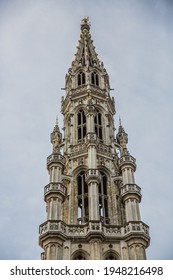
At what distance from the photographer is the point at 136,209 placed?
120 ft

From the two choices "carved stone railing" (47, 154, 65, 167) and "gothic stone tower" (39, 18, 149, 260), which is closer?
"gothic stone tower" (39, 18, 149, 260)

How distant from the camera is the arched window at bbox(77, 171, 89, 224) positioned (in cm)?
3837

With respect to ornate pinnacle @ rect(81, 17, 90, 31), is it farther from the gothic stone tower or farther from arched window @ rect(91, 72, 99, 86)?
arched window @ rect(91, 72, 99, 86)

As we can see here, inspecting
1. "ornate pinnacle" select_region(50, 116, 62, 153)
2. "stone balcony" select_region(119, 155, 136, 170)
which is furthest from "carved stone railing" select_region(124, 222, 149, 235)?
"ornate pinnacle" select_region(50, 116, 62, 153)

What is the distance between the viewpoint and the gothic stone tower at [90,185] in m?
34.0

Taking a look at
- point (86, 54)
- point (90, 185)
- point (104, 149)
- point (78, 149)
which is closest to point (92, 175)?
point (90, 185)

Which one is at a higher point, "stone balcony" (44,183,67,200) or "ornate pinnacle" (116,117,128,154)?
"ornate pinnacle" (116,117,128,154)

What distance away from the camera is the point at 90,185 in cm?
3816

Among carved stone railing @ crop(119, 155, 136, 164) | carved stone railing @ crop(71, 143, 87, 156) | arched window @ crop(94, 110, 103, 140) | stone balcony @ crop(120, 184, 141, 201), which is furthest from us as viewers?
arched window @ crop(94, 110, 103, 140)

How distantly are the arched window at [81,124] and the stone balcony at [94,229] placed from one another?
39.2 feet

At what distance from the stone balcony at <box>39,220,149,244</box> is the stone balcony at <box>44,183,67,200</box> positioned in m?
2.96

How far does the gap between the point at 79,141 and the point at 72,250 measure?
13.3 meters

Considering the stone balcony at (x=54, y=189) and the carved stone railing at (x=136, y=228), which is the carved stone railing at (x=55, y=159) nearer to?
the stone balcony at (x=54, y=189)

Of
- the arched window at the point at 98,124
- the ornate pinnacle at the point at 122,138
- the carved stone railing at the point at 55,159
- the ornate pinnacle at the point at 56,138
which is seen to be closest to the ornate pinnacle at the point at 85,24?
the arched window at the point at 98,124
